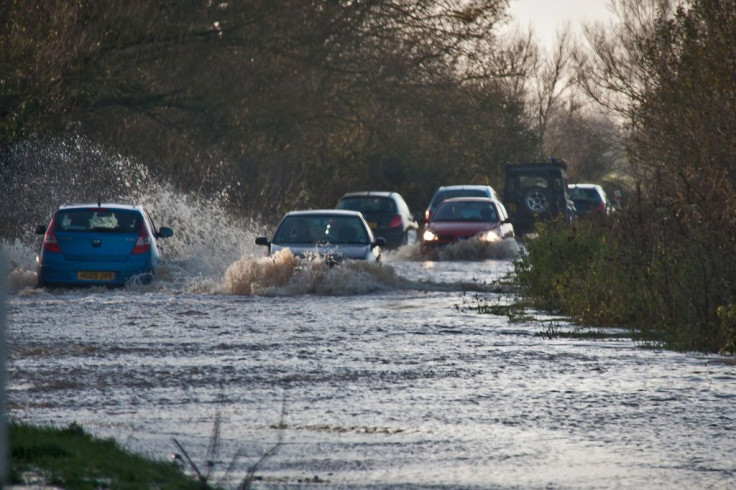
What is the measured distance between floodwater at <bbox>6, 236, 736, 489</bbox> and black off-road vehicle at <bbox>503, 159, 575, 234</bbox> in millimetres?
24501

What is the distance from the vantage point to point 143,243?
73.7 ft

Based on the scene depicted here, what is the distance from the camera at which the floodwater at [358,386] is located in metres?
7.91

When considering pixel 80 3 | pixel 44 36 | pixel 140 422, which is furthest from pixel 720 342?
pixel 80 3

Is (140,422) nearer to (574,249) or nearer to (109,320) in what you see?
(109,320)

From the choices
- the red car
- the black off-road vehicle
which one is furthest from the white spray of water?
the black off-road vehicle

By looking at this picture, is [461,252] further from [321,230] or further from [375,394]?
[375,394]

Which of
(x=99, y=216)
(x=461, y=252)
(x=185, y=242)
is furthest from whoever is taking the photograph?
(x=461, y=252)

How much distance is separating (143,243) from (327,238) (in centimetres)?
292

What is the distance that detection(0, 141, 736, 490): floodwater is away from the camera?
7914mm

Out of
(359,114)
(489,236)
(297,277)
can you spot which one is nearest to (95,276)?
(297,277)

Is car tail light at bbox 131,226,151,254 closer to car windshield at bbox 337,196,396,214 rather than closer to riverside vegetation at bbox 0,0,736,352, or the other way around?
riverside vegetation at bbox 0,0,736,352

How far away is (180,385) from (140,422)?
2.02m

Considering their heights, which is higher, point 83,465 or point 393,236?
point 393,236

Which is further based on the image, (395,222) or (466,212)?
(466,212)
